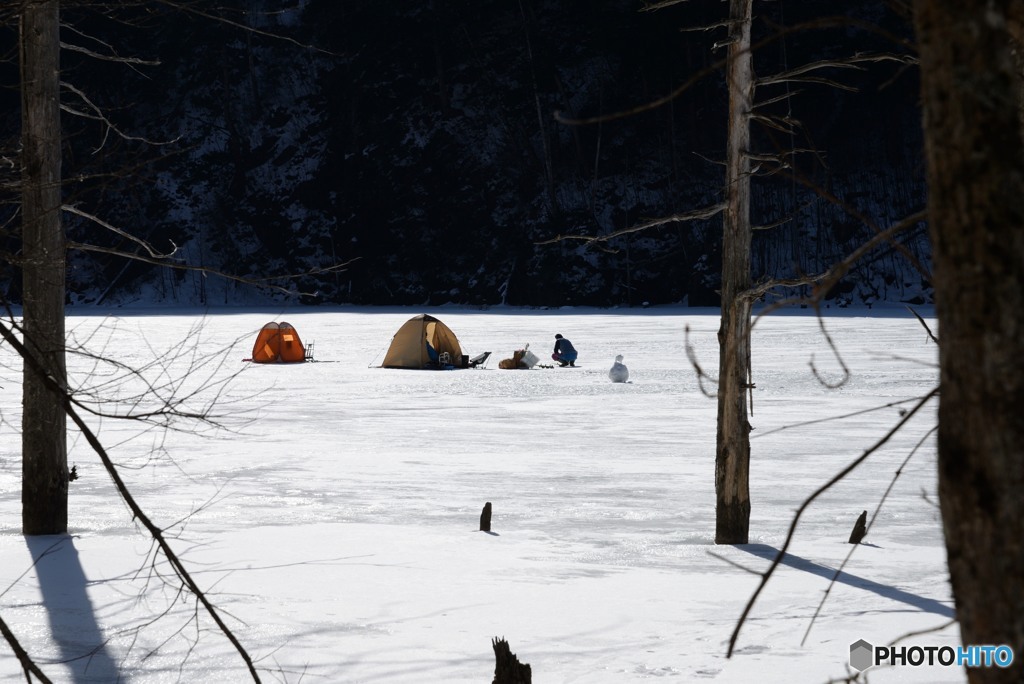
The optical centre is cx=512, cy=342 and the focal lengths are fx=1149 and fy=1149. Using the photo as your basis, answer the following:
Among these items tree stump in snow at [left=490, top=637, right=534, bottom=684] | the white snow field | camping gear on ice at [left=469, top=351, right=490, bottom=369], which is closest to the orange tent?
camping gear on ice at [left=469, top=351, right=490, bottom=369]

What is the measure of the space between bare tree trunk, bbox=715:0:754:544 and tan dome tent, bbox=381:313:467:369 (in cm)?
1724

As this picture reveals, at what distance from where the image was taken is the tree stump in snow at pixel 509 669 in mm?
5219

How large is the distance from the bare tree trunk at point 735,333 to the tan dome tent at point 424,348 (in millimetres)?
17240

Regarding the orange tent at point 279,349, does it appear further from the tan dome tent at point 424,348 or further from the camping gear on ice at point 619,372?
the camping gear on ice at point 619,372

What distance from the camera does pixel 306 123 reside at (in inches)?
2835

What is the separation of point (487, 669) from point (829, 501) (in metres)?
6.59

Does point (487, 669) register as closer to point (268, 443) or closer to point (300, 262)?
point (268, 443)

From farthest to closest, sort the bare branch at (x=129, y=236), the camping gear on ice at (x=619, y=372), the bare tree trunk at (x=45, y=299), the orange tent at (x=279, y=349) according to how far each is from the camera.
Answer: the orange tent at (x=279, y=349), the camping gear on ice at (x=619, y=372), the bare tree trunk at (x=45, y=299), the bare branch at (x=129, y=236)

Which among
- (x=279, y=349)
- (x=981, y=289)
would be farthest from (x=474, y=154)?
(x=981, y=289)

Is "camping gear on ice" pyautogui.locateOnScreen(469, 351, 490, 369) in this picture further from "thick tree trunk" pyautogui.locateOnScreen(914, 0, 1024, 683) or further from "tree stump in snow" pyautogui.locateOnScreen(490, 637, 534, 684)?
"thick tree trunk" pyautogui.locateOnScreen(914, 0, 1024, 683)

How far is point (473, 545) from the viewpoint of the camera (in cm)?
972

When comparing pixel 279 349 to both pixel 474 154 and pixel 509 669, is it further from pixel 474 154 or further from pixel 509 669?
pixel 474 154

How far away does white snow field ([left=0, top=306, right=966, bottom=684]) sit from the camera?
651 centimetres

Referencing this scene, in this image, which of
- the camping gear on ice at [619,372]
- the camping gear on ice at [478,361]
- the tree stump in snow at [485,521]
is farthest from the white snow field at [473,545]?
the camping gear on ice at [478,361]
